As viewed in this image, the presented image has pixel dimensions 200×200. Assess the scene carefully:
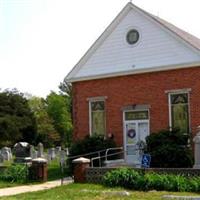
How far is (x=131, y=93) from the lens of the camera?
2680cm

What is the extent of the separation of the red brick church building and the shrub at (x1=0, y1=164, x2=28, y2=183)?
249 inches

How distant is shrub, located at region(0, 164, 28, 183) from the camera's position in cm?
2242

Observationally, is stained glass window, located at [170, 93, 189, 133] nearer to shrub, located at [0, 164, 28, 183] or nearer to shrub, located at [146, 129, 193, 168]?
shrub, located at [146, 129, 193, 168]

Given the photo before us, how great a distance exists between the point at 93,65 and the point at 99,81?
104cm

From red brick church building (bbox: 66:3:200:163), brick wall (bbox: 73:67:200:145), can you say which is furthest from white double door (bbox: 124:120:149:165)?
brick wall (bbox: 73:67:200:145)

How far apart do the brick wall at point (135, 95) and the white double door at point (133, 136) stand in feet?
1.18

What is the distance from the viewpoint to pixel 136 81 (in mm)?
26641

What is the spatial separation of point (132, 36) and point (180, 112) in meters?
5.18

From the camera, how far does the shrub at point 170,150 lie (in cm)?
2239

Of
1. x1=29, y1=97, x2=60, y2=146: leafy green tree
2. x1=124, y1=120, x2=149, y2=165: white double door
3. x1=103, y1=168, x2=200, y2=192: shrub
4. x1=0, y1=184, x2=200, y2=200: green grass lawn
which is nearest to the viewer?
x1=0, y1=184, x2=200, y2=200: green grass lawn

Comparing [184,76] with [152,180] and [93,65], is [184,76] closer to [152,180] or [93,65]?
[93,65]

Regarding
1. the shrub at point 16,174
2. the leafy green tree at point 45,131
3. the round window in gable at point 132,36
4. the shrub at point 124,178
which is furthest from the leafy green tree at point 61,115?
the shrub at point 124,178

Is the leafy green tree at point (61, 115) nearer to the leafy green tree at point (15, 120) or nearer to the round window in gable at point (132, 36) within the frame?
the leafy green tree at point (15, 120)

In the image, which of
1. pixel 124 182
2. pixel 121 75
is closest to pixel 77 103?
pixel 121 75
